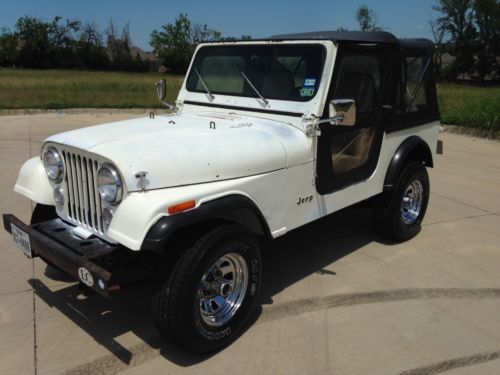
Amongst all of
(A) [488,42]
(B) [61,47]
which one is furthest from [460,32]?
(B) [61,47]

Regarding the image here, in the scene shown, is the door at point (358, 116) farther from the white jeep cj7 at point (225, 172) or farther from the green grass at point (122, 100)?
the green grass at point (122, 100)

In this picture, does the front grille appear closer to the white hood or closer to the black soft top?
the white hood

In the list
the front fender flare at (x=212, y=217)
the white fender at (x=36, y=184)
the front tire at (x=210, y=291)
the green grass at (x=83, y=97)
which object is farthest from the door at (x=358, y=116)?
the green grass at (x=83, y=97)

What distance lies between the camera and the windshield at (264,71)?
365 cm

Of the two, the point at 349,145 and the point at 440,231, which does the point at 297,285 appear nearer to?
the point at 349,145

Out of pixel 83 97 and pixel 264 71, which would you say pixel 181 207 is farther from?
pixel 83 97

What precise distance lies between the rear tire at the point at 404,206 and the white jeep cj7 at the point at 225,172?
2cm

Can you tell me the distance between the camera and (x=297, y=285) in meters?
3.86

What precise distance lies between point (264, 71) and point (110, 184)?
67.4 inches

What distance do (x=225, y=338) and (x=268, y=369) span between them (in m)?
0.34

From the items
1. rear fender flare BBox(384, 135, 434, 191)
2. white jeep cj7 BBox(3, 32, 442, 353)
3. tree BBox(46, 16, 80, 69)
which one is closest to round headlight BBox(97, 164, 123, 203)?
white jeep cj7 BBox(3, 32, 442, 353)

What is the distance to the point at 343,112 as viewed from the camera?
11.3 ft

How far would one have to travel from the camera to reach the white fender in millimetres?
3363

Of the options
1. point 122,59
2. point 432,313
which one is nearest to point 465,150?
point 432,313
